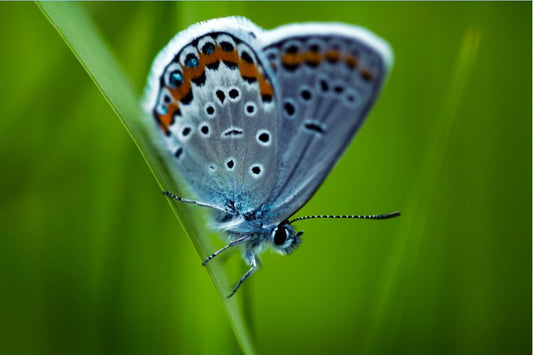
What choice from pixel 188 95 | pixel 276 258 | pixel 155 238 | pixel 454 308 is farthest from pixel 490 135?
pixel 155 238

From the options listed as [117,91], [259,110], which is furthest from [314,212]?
[117,91]

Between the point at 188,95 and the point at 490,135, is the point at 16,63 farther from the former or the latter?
the point at 490,135

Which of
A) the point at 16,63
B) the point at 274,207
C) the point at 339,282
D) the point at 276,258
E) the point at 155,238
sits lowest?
the point at 339,282

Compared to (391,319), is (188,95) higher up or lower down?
higher up

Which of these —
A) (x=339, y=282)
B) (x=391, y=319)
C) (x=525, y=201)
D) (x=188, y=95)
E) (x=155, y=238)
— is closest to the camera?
(x=391, y=319)

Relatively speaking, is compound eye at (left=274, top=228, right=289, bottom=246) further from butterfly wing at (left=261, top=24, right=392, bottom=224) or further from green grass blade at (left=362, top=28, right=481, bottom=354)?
green grass blade at (left=362, top=28, right=481, bottom=354)

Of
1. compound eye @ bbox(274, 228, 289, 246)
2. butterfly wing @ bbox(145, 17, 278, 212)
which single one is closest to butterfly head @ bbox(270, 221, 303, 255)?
compound eye @ bbox(274, 228, 289, 246)
